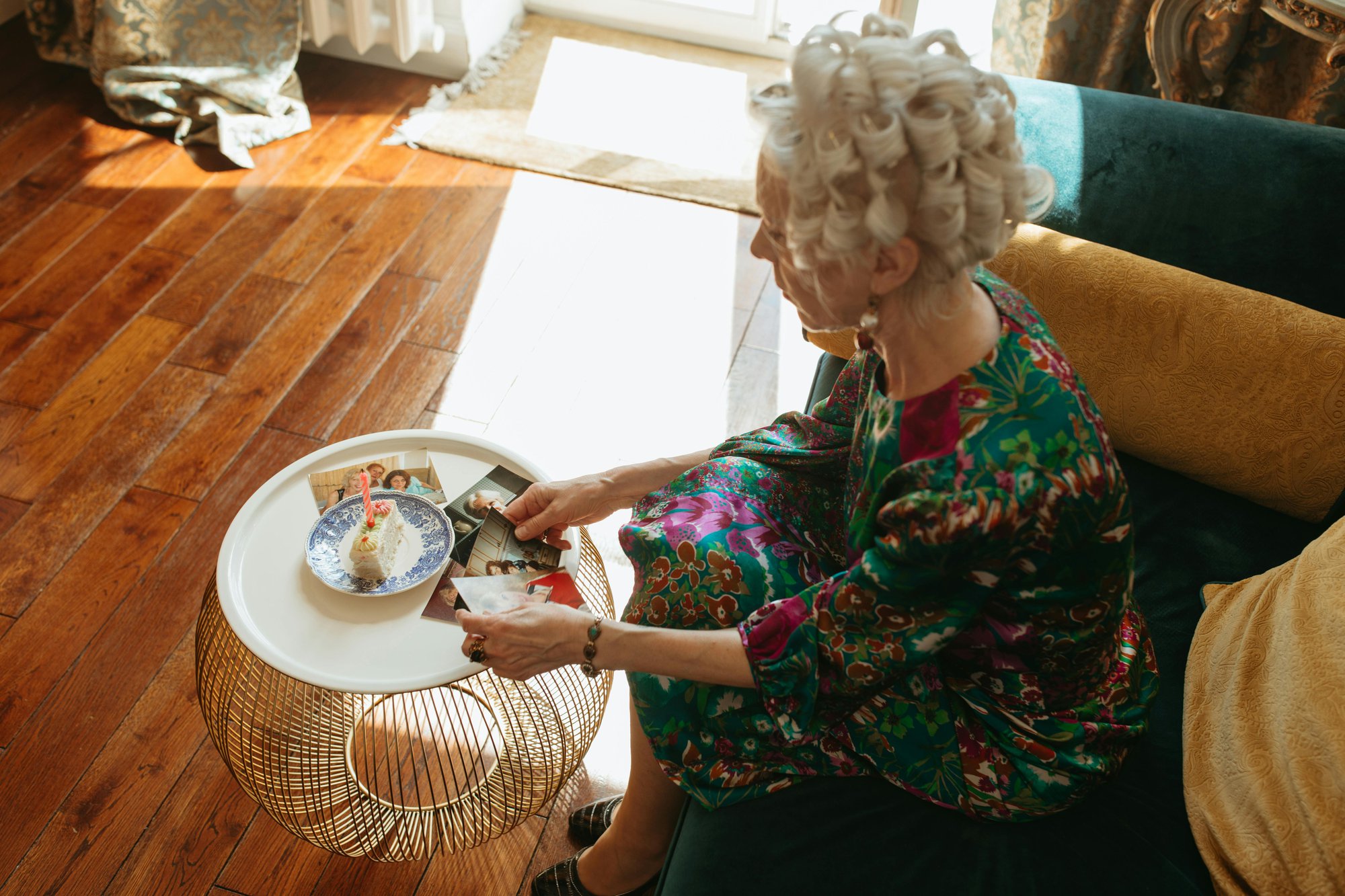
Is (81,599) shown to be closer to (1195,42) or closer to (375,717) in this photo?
(375,717)

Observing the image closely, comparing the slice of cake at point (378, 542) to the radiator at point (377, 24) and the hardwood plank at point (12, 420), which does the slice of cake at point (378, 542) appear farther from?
→ the radiator at point (377, 24)

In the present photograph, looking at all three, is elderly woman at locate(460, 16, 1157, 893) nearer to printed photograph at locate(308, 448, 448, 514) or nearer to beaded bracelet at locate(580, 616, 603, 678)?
beaded bracelet at locate(580, 616, 603, 678)

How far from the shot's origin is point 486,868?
1.53 m

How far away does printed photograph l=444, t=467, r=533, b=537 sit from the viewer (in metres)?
1.42

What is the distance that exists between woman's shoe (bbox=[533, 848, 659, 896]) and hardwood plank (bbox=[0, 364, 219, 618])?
1.02m

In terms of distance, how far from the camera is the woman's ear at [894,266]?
1007 millimetres

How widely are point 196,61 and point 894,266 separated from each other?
2.53 meters

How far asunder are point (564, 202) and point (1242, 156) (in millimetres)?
1655

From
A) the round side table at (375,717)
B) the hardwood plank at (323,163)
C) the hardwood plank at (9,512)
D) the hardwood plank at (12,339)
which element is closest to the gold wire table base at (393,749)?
the round side table at (375,717)

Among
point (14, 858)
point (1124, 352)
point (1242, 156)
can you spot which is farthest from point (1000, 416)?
point (14, 858)

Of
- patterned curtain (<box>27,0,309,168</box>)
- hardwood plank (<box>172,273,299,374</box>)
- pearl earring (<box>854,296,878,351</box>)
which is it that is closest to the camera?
pearl earring (<box>854,296,878,351</box>)

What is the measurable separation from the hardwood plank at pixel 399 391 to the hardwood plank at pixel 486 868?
0.91 meters

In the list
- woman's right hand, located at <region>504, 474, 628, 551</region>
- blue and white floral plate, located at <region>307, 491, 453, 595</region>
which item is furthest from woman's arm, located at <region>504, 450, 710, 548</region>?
blue and white floral plate, located at <region>307, 491, 453, 595</region>

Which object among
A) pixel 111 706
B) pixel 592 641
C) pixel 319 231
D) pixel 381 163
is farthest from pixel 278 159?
pixel 592 641
